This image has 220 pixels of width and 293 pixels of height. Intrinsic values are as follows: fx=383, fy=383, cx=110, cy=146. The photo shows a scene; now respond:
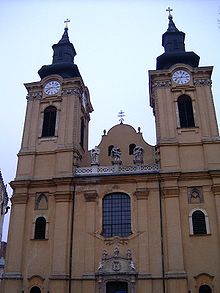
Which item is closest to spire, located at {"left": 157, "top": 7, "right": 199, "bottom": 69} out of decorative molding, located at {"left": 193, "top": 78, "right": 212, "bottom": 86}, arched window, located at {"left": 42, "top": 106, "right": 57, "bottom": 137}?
decorative molding, located at {"left": 193, "top": 78, "right": 212, "bottom": 86}

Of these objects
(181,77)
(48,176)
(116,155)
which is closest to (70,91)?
(116,155)

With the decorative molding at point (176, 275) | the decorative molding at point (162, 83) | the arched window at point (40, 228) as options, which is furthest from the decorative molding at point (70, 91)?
the decorative molding at point (176, 275)

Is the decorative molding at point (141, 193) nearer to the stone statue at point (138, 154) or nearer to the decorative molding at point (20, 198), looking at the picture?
the stone statue at point (138, 154)

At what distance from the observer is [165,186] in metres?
23.8

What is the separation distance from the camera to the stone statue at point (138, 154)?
25.3m

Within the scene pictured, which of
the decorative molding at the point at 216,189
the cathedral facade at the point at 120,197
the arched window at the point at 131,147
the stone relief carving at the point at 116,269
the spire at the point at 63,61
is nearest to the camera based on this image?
the stone relief carving at the point at 116,269

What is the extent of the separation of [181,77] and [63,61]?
975cm

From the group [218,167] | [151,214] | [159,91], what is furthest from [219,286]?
[159,91]

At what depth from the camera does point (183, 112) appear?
27.0 m

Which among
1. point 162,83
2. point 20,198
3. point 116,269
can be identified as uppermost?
point 162,83

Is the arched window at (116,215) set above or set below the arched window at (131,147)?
below

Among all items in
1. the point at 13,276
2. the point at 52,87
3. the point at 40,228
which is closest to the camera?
the point at 13,276

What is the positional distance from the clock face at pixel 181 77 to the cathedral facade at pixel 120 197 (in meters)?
0.07

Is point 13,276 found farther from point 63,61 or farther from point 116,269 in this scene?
point 63,61
